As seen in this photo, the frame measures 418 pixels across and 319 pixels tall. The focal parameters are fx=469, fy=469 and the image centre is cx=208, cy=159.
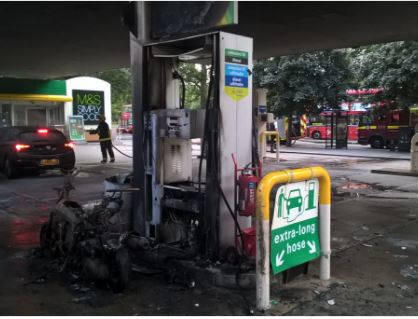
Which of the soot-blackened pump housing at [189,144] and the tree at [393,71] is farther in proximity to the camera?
the tree at [393,71]

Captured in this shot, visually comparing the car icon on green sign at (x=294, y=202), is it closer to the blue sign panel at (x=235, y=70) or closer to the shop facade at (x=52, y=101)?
the blue sign panel at (x=235, y=70)

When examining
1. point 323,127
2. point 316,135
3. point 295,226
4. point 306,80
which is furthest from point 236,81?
point 316,135

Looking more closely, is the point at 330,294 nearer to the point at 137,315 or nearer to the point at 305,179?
the point at 305,179

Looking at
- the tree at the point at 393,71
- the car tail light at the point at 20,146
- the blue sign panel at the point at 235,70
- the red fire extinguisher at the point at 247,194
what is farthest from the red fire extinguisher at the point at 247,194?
the tree at the point at 393,71

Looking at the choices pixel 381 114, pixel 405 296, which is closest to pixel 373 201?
pixel 405 296

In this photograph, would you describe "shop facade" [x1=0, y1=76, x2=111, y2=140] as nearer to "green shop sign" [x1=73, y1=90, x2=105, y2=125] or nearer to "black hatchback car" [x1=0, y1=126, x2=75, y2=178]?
"green shop sign" [x1=73, y1=90, x2=105, y2=125]

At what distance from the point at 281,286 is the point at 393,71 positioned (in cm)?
1894

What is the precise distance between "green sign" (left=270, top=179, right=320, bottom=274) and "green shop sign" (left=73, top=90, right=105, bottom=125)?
28.5m

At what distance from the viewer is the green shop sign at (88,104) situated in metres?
31.4

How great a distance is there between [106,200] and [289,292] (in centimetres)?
250

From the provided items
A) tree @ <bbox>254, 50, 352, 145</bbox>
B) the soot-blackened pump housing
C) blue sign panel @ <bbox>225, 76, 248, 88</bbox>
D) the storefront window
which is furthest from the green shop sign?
blue sign panel @ <bbox>225, 76, 248, 88</bbox>

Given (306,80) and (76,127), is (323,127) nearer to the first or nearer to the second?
(306,80)

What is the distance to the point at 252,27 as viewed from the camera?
1173cm

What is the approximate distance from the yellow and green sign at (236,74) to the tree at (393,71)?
57.7 feet
